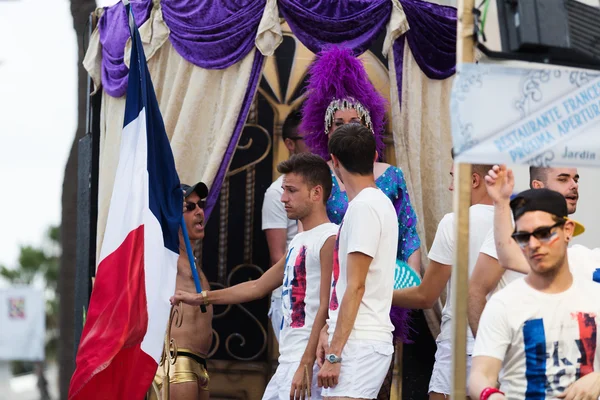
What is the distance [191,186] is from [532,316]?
11.3ft

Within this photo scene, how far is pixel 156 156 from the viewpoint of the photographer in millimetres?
6645

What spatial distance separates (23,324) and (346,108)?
1007cm

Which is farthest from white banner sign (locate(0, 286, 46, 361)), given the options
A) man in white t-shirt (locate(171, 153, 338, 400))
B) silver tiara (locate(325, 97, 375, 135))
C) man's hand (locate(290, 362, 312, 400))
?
man's hand (locate(290, 362, 312, 400))

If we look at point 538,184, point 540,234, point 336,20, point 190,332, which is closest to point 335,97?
point 336,20

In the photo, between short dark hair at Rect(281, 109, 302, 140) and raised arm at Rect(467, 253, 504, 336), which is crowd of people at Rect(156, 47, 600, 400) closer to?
raised arm at Rect(467, 253, 504, 336)

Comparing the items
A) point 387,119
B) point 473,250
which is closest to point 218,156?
point 387,119

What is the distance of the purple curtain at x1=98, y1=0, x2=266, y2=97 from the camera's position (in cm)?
753

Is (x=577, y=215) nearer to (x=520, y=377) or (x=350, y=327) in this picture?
(x=350, y=327)

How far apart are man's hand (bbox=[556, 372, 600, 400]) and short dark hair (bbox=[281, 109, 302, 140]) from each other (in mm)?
4190

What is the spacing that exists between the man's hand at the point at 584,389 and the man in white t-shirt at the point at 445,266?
1.30 metres

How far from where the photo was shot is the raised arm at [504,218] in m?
4.82

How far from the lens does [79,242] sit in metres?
8.48

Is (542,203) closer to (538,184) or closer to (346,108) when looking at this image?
(538,184)

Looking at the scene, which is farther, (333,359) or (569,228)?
(333,359)
